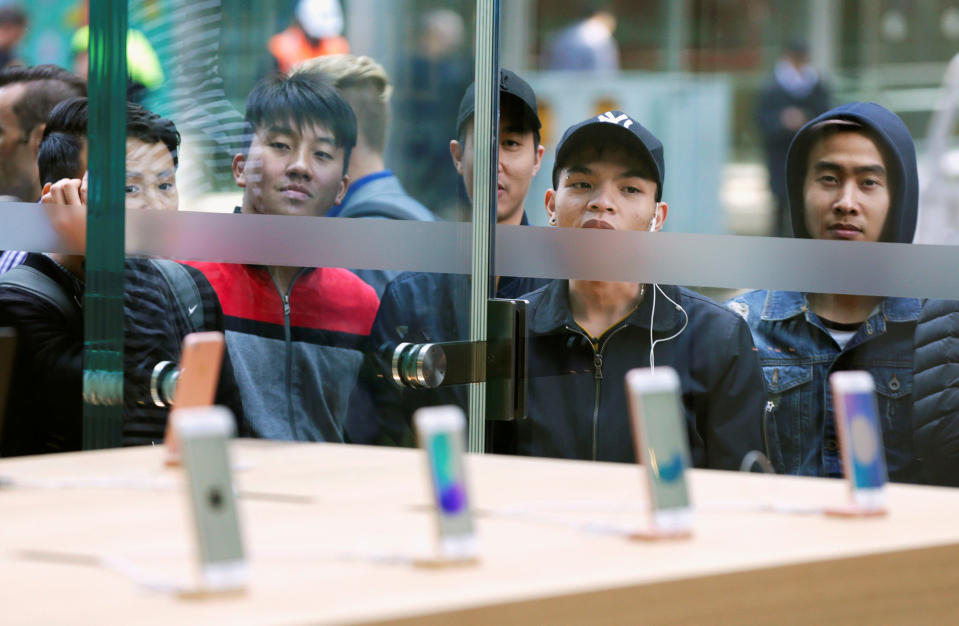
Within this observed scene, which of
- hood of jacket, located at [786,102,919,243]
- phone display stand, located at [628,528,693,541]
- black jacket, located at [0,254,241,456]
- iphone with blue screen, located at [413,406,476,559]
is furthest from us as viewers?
black jacket, located at [0,254,241,456]

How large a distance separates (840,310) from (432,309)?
2.69 feet

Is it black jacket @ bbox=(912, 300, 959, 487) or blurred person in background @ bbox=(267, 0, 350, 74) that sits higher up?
blurred person in background @ bbox=(267, 0, 350, 74)

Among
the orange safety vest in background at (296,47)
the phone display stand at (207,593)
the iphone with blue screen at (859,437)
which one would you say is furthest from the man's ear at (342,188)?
the phone display stand at (207,593)

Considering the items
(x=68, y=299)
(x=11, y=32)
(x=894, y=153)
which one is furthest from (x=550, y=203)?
(x=11, y=32)

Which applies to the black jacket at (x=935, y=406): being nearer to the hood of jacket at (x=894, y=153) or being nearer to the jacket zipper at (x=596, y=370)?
the hood of jacket at (x=894, y=153)

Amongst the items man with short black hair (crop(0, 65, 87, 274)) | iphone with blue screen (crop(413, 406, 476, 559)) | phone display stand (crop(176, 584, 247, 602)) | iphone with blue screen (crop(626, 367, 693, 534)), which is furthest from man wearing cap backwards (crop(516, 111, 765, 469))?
phone display stand (crop(176, 584, 247, 602))

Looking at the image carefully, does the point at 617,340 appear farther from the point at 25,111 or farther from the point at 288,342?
the point at 25,111

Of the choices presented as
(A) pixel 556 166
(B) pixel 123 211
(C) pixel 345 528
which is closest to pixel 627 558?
(C) pixel 345 528

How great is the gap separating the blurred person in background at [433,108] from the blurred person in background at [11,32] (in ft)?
3.40

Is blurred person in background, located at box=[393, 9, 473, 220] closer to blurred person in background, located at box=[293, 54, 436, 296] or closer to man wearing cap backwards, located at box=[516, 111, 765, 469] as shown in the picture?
blurred person in background, located at box=[293, 54, 436, 296]

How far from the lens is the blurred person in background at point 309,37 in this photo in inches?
111

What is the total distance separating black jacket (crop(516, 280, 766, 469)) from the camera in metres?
2.81

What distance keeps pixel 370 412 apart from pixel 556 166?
2.12 feet

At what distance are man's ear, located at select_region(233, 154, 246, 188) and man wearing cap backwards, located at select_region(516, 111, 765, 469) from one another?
24.9 inches
